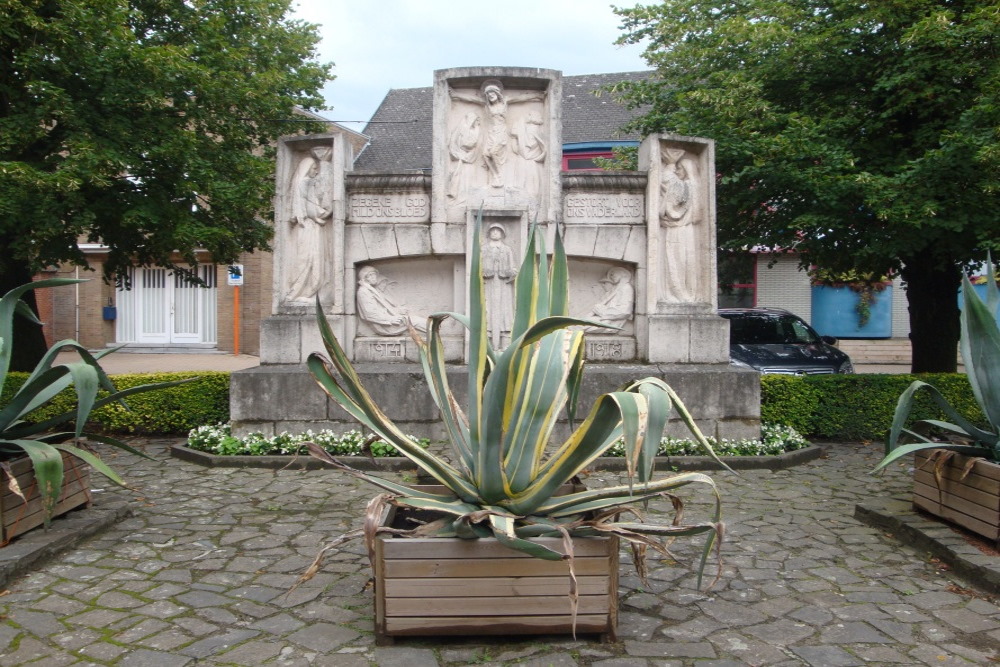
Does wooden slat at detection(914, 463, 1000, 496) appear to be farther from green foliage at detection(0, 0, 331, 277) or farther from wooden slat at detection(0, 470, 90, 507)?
green foliage at detection(0, 0, 331, 277)

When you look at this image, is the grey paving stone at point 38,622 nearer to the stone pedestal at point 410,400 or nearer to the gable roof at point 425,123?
the stone pedestal at point 410,400

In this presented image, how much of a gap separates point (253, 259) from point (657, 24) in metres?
14.3

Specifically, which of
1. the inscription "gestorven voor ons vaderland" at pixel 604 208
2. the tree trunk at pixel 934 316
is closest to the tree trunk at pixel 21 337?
the inscription "gestorven voor ons vaderland" at pixel 604 208

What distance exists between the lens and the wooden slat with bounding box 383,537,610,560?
3.27 meters

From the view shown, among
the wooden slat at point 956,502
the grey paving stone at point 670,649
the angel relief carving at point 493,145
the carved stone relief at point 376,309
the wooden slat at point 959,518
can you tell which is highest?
the angel relief carving at point 493,145

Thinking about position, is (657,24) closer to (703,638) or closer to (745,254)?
(745,254)

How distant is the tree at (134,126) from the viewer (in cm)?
840

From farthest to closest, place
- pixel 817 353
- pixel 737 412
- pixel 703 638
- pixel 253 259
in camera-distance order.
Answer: pixel 253 259
pixel 817 353
pixel 737 412
pixel 703 638

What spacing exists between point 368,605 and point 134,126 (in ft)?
24.7

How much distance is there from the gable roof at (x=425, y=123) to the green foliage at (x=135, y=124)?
11260mm

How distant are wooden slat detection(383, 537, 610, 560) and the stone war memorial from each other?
462 cm

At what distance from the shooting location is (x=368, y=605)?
3.82 m

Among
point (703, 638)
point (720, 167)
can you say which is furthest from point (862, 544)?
point (720, 167)

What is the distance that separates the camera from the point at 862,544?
4883 mm
